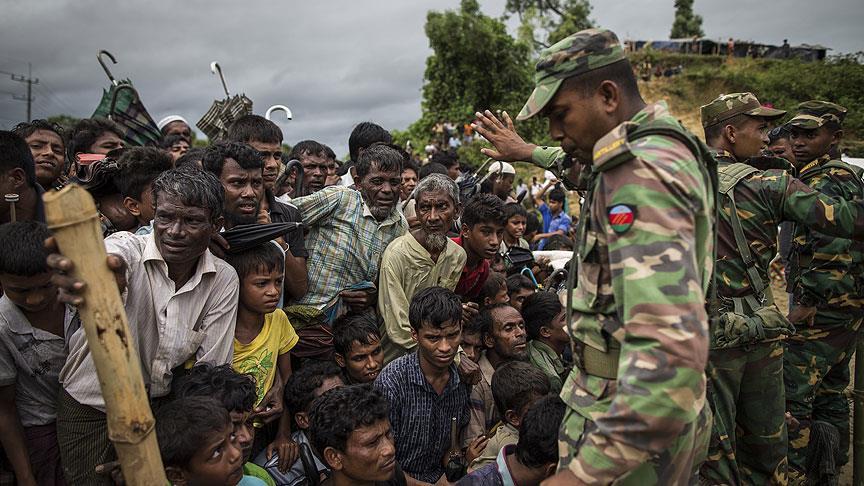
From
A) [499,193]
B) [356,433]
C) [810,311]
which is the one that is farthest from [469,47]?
[356,433]

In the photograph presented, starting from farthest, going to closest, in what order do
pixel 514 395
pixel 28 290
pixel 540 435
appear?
pixel 514 395 → pixel 540 435 → pixel 28 290

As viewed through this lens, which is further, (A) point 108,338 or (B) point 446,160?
(B) point 446,160

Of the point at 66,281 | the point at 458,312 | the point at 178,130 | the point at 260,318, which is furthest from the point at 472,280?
the point at 178,130

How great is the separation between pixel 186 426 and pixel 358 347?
140cm

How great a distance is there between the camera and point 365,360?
3.60m

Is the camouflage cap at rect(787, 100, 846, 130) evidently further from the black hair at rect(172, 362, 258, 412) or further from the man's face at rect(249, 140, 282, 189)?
the black hair at rect(172, 362, 258, 412)

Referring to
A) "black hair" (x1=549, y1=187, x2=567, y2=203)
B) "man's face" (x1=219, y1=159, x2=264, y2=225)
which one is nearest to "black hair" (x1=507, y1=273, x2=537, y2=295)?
"man's face" (x1=219, y1=159, x2=264, y2=225)

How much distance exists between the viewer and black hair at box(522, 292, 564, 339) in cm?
452

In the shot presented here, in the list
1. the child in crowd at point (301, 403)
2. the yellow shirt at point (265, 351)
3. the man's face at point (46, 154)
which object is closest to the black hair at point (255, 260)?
the yellow shirt at point (265, 351)

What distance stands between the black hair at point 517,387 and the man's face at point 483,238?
959 millimetres

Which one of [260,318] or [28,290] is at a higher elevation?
[28,290]

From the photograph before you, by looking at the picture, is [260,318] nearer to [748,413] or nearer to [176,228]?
[176,228]

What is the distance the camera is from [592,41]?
6.17 feet

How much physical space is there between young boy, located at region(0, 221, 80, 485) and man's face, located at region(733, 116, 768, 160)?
12.4ft
